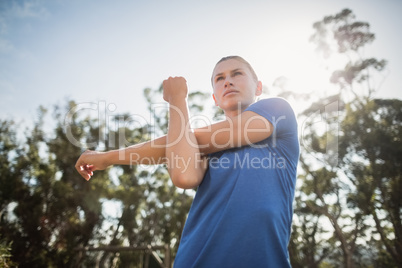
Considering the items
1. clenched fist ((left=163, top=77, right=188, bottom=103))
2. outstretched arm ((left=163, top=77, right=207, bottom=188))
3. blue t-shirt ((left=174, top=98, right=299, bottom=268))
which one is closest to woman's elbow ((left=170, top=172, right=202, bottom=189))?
outstretched arm ((left=163, top=77, right=207, bottom=188))

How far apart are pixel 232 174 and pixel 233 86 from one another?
0.59 m

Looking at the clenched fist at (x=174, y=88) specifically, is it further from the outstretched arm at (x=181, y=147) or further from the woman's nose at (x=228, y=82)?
the woman's nose at (x=228, y=82)

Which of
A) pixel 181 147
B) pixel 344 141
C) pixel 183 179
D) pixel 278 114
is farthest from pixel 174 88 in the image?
pixel 344 141

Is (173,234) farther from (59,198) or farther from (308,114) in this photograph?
(308,114)

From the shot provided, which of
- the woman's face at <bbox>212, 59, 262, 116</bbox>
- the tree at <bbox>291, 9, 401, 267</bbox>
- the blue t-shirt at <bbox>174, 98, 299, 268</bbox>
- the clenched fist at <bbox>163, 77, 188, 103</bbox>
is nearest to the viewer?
the blue t-shirt at <bbox>174, 98, 299, 268</bbox>

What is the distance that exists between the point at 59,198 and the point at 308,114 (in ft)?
53.7

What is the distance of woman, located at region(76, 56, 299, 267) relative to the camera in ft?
2.97

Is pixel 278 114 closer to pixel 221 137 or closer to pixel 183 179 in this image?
pixel 221 137

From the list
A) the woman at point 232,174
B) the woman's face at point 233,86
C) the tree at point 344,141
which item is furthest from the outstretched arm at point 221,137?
the tree at point 344,141

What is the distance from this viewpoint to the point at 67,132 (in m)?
16.3

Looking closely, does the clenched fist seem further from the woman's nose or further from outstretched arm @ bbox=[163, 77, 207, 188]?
the woman's nose

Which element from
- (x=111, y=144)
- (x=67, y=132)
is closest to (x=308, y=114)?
(x=111, y=144)

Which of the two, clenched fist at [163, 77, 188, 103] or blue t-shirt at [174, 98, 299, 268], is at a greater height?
clenched fist at [163, 77, 188, 103]

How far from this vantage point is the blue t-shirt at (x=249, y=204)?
2.93ft
